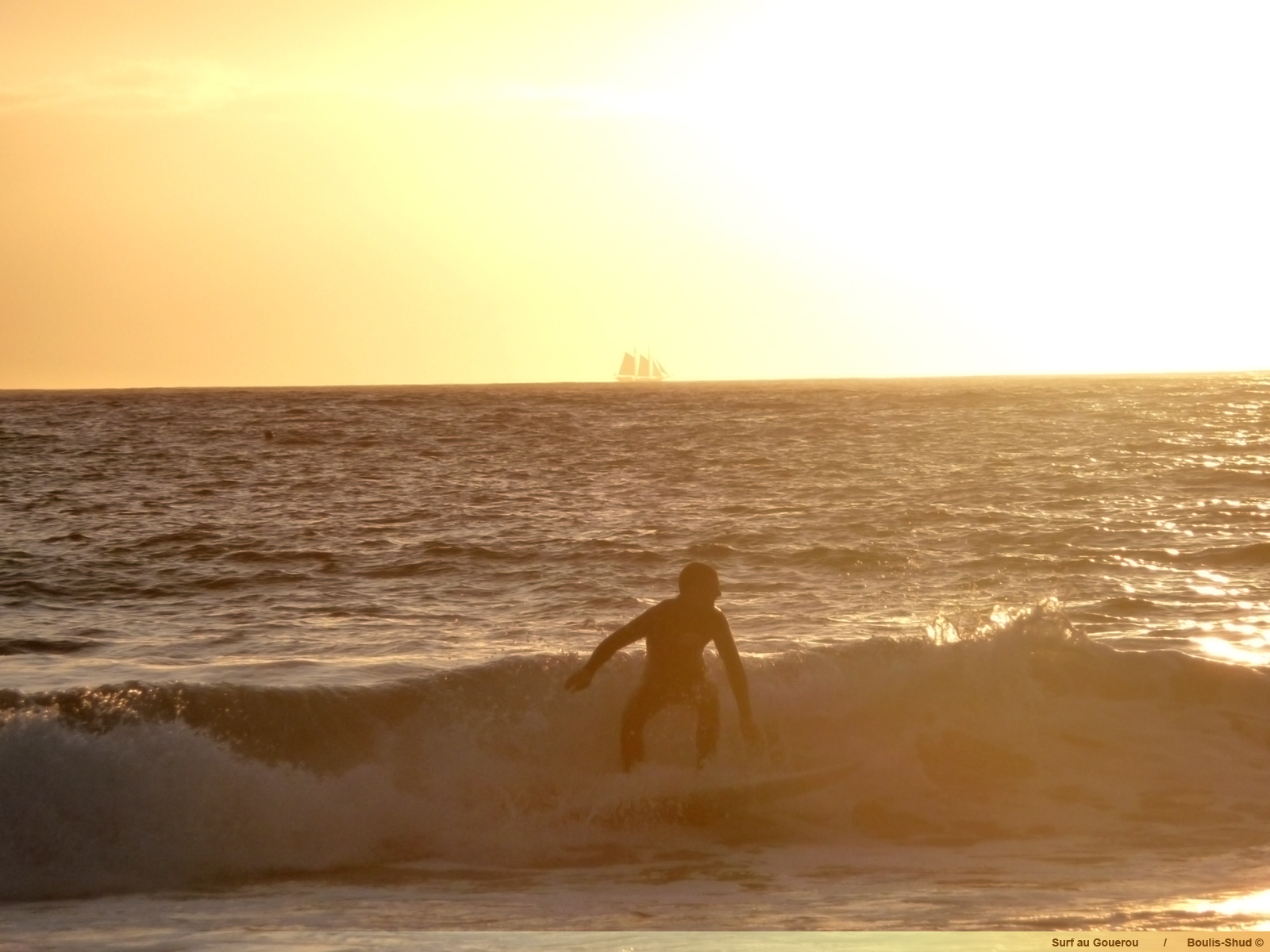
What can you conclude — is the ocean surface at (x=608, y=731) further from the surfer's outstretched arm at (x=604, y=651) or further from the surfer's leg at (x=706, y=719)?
the surfer's outstretched arm at (x=604, y=651)

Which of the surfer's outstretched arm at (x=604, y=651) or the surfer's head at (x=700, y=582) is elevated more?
the surfer's head at (x=700, y=582)

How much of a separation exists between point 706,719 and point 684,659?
0.52m

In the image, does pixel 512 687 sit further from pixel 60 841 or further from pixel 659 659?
pixel 60 841

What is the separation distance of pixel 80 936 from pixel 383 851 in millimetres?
2488

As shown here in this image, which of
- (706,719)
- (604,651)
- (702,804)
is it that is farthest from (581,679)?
(702,804)

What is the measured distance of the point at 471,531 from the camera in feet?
74.1

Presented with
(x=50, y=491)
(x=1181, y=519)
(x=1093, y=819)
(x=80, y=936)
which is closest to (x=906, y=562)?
(x=1181, y=519)

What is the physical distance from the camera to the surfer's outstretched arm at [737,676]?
9633 millimetres

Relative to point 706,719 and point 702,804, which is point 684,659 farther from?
point 702,804

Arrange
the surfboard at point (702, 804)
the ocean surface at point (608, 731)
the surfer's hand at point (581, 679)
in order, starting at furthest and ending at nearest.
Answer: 1. the surfboard at point (702, 804)
2. the surfer's hand at point (581, 679)
3. the ocean surface at point (608, 731)

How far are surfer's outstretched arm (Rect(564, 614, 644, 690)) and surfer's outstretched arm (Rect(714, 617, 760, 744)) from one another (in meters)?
0.59

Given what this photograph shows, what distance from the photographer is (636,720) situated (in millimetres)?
9992

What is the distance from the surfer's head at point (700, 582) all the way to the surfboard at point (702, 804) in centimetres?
170

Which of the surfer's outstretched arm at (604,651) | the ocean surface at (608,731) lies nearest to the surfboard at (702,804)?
the ocean surface at (608,731)
